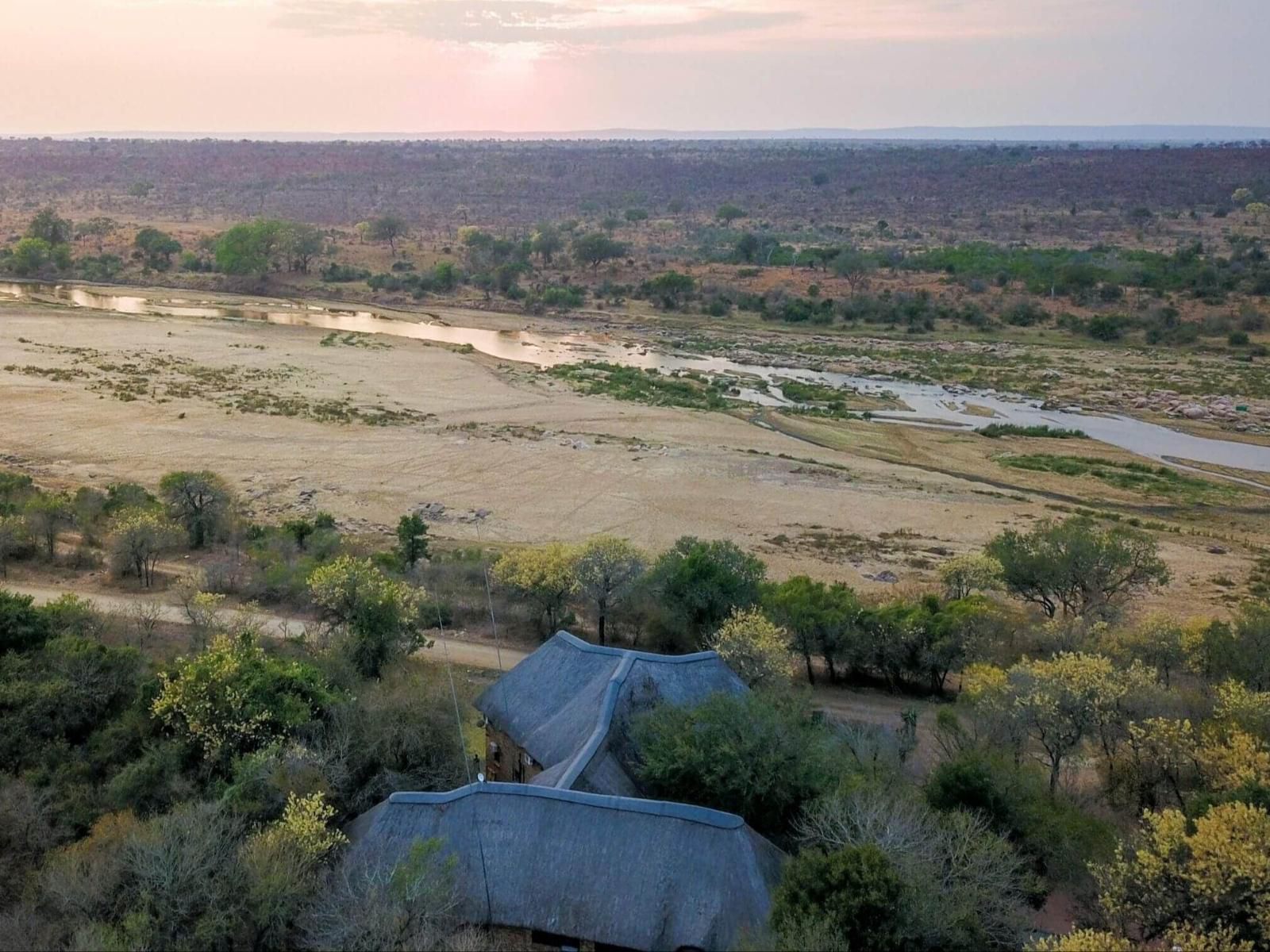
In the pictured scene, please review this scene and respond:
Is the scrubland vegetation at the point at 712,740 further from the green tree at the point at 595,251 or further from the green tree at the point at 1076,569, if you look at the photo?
the green tree at the point at 595,251

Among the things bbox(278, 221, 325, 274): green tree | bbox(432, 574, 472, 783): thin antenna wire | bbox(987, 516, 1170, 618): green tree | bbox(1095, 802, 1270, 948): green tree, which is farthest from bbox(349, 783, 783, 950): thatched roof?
bbox(278, 221, 325, 274): green tree

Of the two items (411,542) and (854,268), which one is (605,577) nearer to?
(411,542)

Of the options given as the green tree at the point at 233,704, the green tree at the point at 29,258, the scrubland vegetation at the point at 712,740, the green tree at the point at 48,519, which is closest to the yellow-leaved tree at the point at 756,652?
the scrubland vegetation at the point at 712,740

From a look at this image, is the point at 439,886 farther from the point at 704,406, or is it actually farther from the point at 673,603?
the point at 704,406

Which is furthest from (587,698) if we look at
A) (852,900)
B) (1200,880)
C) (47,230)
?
(47,230)

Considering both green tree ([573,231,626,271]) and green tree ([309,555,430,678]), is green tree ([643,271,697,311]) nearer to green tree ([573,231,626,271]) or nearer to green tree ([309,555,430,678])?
green tree ([573,231,626,271])
